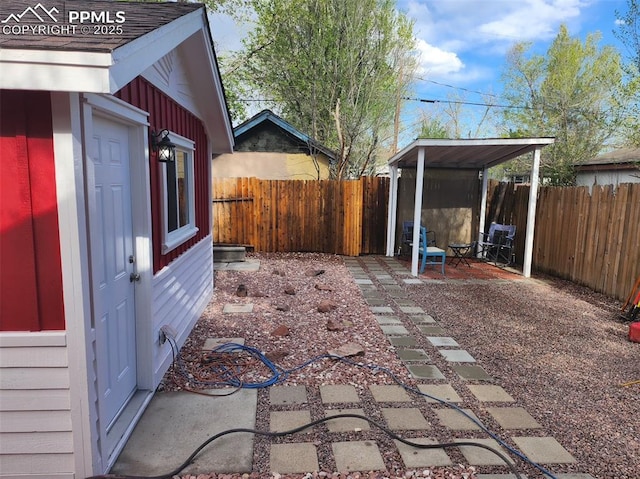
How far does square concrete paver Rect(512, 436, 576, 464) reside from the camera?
93.8 inches

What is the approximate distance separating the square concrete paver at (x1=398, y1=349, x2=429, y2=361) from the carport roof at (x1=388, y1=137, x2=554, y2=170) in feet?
13.8

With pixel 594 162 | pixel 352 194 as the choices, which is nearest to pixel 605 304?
pixel 352 194

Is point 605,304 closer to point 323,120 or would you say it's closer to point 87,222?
point 87,222

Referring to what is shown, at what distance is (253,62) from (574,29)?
452 inches

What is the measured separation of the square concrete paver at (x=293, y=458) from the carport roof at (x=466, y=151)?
578 cm

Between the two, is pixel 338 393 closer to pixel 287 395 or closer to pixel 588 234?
pixel 287 395

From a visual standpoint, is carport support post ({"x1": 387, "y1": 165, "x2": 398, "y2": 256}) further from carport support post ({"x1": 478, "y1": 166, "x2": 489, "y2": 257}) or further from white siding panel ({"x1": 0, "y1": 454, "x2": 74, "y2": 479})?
white siding panel ({"x1": 0, "y1": 454, "x2": 74, "y2": 479})

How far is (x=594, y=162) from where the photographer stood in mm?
12266

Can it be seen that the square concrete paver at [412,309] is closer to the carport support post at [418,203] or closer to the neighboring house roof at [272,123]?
the carport support post at [418,203]

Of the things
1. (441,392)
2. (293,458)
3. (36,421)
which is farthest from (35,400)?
(441,392)

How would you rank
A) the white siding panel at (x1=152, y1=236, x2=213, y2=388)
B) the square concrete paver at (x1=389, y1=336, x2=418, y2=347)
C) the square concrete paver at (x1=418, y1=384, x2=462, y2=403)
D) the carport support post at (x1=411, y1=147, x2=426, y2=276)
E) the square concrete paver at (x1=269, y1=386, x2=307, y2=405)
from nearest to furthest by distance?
the square concrete paver at (x1=269, y1=386, x2=307, y2=405) → the square concrete paver at (x1=418, y1=384, x2=462, y2=403) → the white siding panel at (x1=152, y1=236, x2=213, y2=388) → the square concrete paver at (x1=389, y1=336, x2=418, y2=347) → the carport support post at (x1=411, y1=147, x2=426, y2=276)

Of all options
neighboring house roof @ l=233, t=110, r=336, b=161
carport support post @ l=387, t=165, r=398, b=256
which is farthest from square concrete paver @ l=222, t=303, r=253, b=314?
neighboring house roof @ l=233, t=110, r=336, b=161

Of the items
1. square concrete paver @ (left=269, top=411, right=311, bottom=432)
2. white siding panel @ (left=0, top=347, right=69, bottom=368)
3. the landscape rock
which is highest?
white siding panel @ (left=0, top=347, right=69, bottom=368)

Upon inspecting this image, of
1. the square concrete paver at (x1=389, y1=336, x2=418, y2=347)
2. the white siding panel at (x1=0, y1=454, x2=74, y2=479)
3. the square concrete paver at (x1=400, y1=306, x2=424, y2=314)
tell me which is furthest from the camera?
the square concrete paver at (x1=400, y1=306, x2=424, y2=314)
